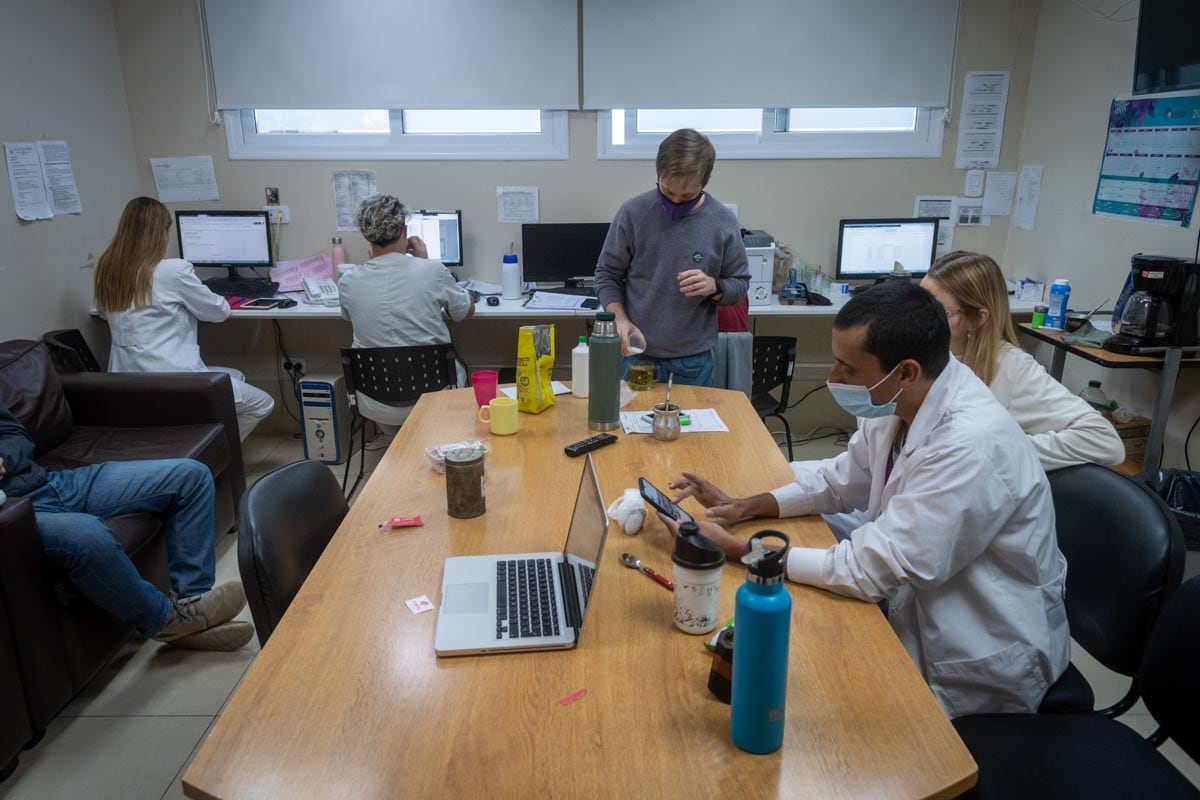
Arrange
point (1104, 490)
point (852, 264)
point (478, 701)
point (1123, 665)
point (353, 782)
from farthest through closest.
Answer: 1. point (852, 264)
2. point (1104, 490)
3. point (1123, 665)
4. point (478, 701)
5. point (353, 782)

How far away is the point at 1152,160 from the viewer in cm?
321

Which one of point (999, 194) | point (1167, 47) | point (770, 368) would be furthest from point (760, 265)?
point (1167, 47)

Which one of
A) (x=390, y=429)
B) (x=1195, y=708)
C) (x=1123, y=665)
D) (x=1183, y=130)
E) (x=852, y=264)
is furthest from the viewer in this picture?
(x=852, y=264)

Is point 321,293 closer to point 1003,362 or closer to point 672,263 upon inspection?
point 672,263

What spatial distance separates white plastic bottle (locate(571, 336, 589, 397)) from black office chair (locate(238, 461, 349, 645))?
0.82 meters

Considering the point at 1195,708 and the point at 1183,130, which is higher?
the point at 1183,130

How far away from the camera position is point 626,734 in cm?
105

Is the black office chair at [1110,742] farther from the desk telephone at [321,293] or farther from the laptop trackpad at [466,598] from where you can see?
the desk telephone at [321,293]

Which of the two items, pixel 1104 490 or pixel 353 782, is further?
pixel 1104 490

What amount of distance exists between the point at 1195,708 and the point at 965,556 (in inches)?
16.7

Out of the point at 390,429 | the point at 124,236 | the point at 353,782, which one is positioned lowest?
the point at 390,429

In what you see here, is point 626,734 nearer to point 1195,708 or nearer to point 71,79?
point 1195,708

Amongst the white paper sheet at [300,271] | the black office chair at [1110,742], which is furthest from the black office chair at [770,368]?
the white paper sheet at [300,271]

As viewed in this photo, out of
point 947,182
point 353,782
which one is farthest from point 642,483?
point 947,182
